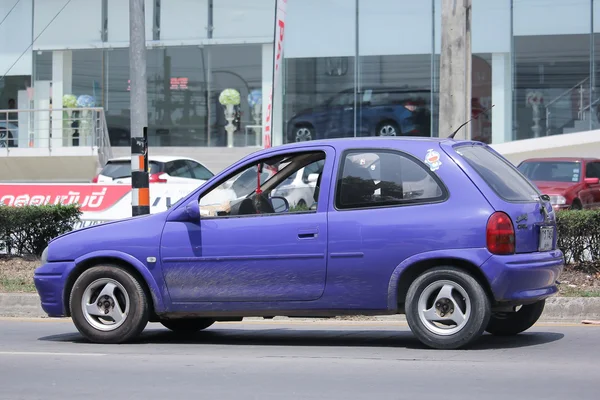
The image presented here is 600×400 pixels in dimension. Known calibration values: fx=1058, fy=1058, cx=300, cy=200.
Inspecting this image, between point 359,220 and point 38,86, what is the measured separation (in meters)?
26.5

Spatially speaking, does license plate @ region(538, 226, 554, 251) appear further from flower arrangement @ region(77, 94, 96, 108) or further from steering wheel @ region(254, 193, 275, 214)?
flower arrangement @ region(77, 94, 96, 108)

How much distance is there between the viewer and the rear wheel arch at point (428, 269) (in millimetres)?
7960

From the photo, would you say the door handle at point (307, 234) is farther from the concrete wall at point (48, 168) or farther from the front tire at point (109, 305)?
the concrete wall at point (48, 168)

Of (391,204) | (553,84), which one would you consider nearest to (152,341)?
(391,204)

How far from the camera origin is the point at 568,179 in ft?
71.5

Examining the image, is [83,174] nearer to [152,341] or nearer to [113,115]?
[113,115]

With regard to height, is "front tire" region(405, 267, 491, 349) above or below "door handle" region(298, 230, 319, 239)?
below

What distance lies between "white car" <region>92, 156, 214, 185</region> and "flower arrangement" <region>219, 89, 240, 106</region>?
6105 millimetres

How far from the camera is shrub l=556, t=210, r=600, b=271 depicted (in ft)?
40.4

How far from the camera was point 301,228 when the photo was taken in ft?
27.5

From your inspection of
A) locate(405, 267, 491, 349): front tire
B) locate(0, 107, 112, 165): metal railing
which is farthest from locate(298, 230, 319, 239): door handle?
locate(0, 107, 112, 165): metal railing

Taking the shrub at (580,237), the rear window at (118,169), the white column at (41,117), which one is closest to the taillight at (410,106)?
the rear window at (118,169)

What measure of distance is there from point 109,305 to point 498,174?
11.3 feet

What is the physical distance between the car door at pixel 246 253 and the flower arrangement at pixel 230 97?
72.8 feet
